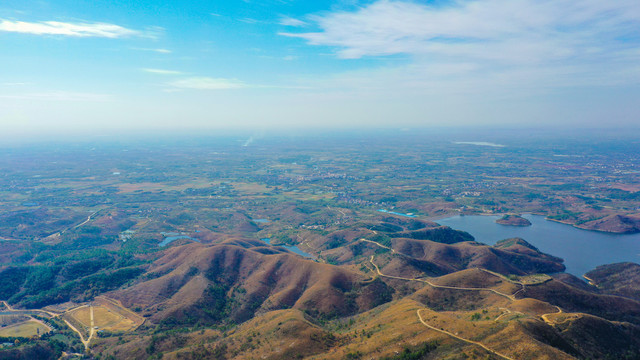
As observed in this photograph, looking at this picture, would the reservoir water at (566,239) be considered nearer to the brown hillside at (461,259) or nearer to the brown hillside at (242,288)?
the brown hillside at (461,259)

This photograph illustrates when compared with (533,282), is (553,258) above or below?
below

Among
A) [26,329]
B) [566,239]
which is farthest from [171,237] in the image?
[566,239]

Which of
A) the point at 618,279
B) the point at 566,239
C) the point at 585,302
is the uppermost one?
the point at 585,302

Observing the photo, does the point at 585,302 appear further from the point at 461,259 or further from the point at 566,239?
the point at 566,239

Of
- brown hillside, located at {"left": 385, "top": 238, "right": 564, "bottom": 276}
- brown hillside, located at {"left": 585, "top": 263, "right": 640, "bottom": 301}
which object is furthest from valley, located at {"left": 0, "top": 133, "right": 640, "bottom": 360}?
brown hillside, located at {"left": 585, "top": 263, "right": 640, "bottom": 301}

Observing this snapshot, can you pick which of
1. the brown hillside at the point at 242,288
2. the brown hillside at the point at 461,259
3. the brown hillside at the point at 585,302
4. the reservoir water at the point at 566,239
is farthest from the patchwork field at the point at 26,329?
the reservoir water at the point at 566,239

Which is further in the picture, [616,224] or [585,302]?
[616,224]

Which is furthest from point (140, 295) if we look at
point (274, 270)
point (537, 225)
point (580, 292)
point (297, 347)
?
point (537, 225)

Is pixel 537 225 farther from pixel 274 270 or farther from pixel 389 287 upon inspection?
pixel 274 270
